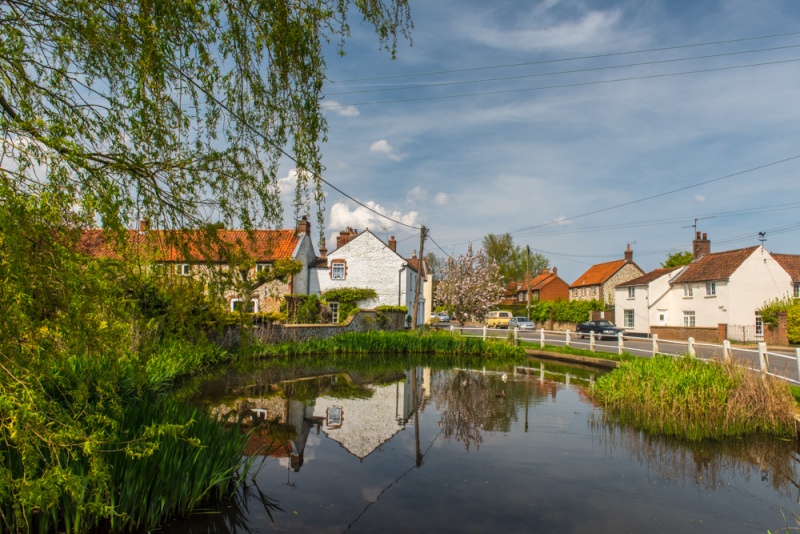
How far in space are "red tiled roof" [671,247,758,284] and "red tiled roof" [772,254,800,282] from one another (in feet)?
11.6

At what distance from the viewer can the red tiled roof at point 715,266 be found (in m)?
37.2

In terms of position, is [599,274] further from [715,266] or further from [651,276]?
[715,266]

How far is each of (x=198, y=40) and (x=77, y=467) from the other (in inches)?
176

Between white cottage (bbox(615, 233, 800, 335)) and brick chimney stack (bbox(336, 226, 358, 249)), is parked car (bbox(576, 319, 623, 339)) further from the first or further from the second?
brick chimney stack (bbox(336, 226, 358, 249))

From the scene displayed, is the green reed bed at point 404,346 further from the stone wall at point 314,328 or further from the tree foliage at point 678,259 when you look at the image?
the tree foliage at point 678,259

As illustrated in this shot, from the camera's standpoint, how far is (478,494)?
765cm

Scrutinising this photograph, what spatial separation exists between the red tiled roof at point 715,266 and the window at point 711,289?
16.8 inches

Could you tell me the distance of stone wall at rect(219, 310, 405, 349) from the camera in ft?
80.6

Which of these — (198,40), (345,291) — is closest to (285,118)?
(198,40)

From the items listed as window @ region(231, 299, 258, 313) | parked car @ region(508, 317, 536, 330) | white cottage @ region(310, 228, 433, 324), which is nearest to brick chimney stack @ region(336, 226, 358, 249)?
white cottage @ region(310, 228, 433, 324)

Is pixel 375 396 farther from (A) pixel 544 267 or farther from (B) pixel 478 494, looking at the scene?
A: (A) pixel 544 267

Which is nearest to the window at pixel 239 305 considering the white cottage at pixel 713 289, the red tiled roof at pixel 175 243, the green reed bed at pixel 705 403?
the red tiled roof at pixel 175 243

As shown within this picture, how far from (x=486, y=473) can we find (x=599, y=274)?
55.3 meters

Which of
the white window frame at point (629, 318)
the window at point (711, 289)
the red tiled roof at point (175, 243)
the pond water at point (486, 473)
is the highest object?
the window at point (711, 289)
